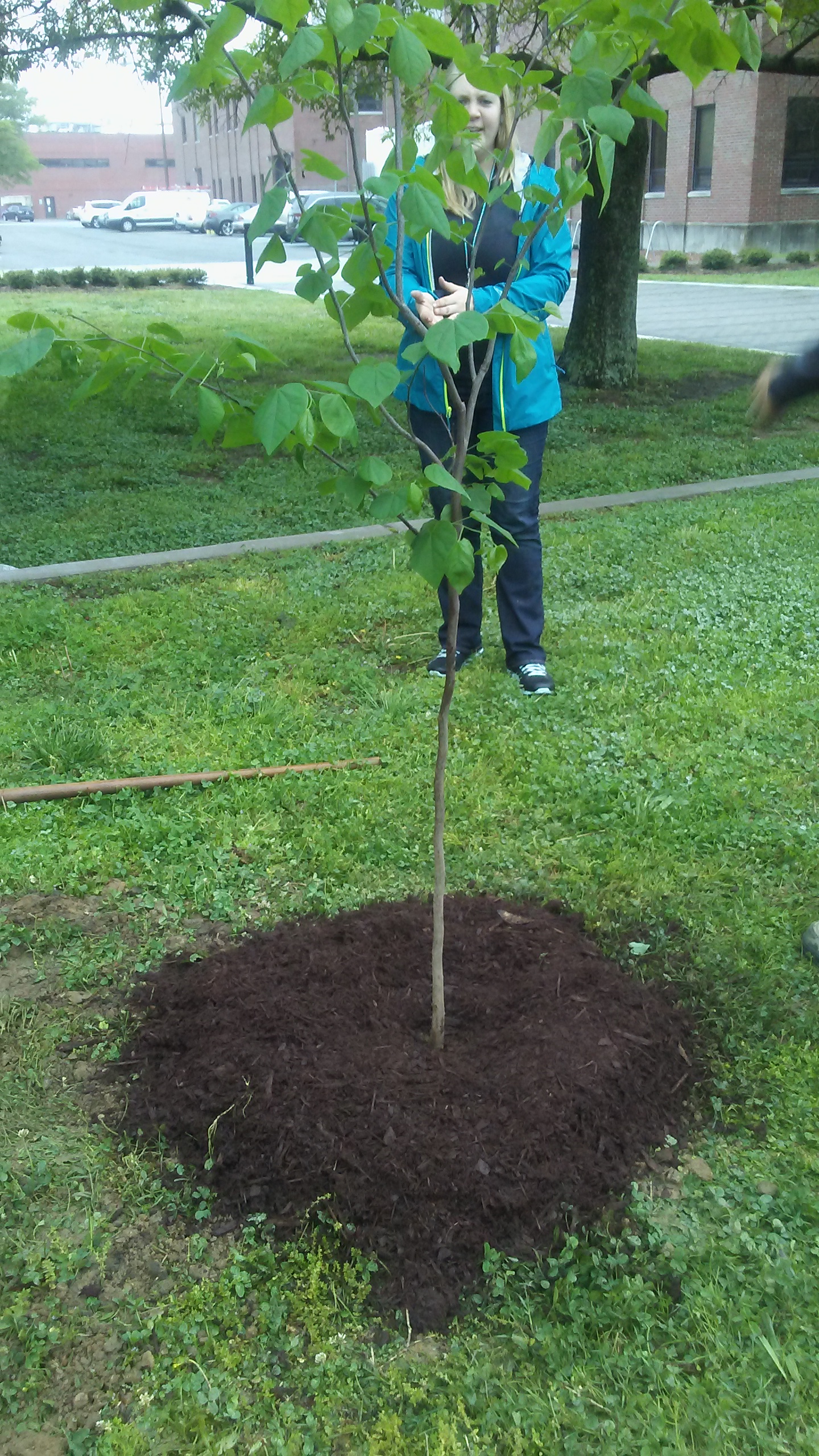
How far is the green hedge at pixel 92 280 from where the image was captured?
24.0 m

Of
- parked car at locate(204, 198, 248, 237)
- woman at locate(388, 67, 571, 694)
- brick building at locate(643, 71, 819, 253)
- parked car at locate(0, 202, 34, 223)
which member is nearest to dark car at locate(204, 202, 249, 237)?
parked car at locate(204, 198, 248, 237)

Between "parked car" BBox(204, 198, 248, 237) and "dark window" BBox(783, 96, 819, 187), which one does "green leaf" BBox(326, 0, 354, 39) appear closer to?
"dark window" BBox(783, 96, 819, 187)

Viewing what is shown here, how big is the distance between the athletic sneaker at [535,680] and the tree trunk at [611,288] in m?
7.61

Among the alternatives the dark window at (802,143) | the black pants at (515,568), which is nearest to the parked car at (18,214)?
the dark window at (802,143)

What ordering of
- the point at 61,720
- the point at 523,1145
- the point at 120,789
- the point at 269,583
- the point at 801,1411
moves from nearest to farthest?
the point at 801,1411
the point at 523,1145
the point at 120,789
the point at 61,720
the point at 269,583

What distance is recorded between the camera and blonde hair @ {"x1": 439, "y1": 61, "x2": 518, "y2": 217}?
2.20m

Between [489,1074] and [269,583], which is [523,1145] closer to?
[489,1074]

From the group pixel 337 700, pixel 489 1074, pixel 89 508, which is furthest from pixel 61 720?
pixel 89 508

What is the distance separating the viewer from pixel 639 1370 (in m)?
1.95

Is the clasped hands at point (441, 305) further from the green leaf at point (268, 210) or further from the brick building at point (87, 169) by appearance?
the brick building at point (87, 169)

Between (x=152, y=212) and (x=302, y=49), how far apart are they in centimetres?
5988

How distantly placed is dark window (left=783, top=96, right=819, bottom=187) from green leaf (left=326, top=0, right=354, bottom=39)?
35733 mm

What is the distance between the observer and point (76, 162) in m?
98.5

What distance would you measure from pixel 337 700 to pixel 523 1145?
8.30ft
